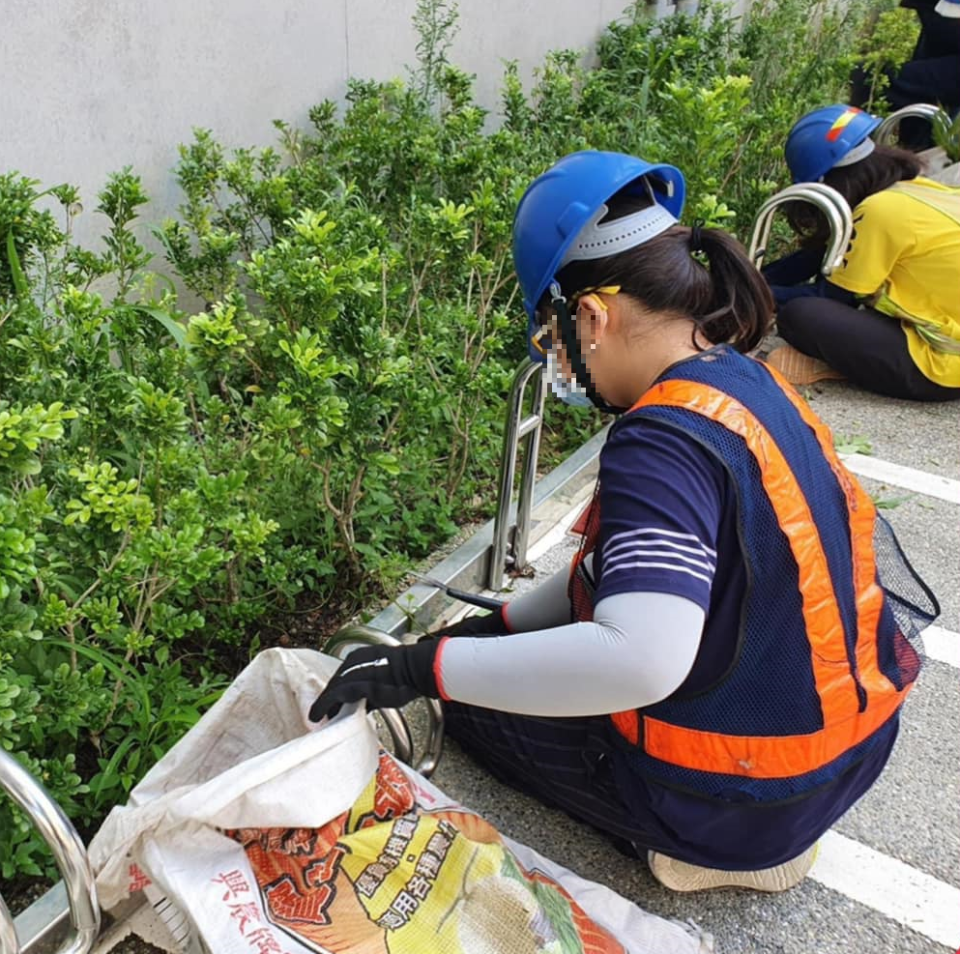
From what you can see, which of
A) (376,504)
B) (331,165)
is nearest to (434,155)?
(331,165)

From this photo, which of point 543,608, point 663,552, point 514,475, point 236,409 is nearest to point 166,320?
point 236,409

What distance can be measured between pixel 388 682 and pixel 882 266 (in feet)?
11.8

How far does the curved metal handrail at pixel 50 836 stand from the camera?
4.46 feet

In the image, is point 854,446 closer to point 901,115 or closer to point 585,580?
point 585,580

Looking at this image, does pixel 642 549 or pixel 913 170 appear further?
pixel 913 170

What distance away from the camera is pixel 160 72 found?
11.5ft

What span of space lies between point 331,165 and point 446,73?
1013 mm

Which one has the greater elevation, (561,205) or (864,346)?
(561,205)

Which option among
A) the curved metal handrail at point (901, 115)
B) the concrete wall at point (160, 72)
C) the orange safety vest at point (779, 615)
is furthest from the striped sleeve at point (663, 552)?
the curved metal handrail at point (901, 115)

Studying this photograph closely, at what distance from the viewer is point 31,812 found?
1.36m

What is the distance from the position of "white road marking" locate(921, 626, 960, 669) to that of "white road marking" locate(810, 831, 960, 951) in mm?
891

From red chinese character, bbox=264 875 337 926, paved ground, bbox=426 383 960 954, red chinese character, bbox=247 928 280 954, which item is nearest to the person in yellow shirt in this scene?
paved ground, bbox=426 383 960 954

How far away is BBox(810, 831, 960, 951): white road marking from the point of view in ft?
6.84

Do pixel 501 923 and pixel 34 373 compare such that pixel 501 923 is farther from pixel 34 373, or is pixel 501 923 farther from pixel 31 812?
pixel 34 373
